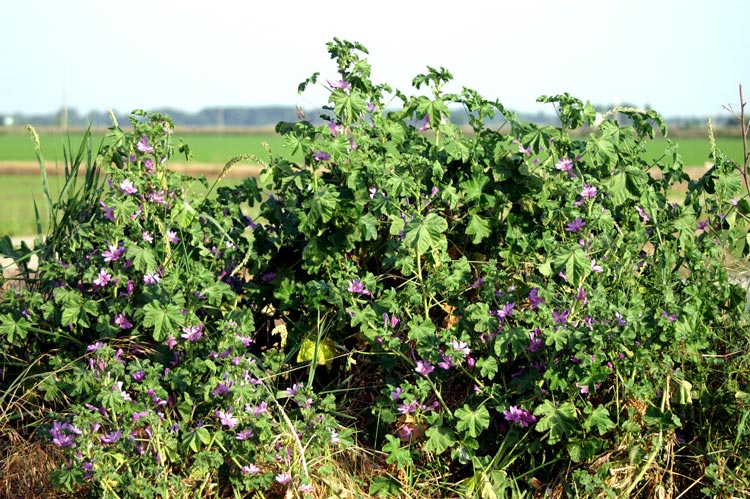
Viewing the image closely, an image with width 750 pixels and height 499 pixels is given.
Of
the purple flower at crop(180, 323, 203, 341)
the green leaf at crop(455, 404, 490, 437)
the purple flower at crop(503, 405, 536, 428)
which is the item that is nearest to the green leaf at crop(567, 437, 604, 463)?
the purple flower at crop(503, 405, 536, 428)

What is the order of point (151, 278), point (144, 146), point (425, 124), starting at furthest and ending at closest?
1. point (425, 124)
2. point (144, 146)
3. point (151, 278)

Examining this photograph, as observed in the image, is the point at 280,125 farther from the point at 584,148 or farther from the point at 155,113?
the point at 584,148

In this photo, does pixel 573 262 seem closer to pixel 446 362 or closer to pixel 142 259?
pixel 446 362

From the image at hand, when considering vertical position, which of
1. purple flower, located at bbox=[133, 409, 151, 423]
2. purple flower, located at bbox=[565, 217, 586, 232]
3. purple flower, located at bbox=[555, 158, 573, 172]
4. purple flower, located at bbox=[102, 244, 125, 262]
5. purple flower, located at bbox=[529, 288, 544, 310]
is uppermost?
purple flower, located at bbox=[555, 158, 573, 172]

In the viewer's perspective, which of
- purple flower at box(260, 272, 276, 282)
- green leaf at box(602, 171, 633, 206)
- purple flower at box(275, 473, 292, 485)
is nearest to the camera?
purple flower at box(275, 473, 292, 485)

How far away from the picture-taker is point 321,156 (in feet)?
10.3

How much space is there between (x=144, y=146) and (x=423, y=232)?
1067mm

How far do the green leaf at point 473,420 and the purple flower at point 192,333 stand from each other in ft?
2.81

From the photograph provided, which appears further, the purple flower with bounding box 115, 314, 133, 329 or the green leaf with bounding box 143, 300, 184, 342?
the purple flower with bounding box 115, 314, 133, 329

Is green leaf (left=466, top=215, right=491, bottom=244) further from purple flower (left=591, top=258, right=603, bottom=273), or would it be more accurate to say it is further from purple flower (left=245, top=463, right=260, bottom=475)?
purple flower (left=245, top=463, right=260, bottom=475)

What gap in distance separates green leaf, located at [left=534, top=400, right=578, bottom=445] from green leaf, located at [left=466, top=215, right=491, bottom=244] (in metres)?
0.65

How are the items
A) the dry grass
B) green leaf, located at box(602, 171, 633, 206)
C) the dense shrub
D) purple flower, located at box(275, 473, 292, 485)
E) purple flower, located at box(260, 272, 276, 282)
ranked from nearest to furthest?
1. purple flower, located at box(275, 473, 292, 485)
2. the dense shrub
3. the dry grass
4. green leaf, located at box(602, 171, 633, 206)
5. purple flower, located at box(260, 272, 276, 282)

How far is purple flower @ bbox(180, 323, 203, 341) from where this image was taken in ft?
9.32

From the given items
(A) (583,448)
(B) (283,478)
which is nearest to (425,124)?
(A) (583,448)
